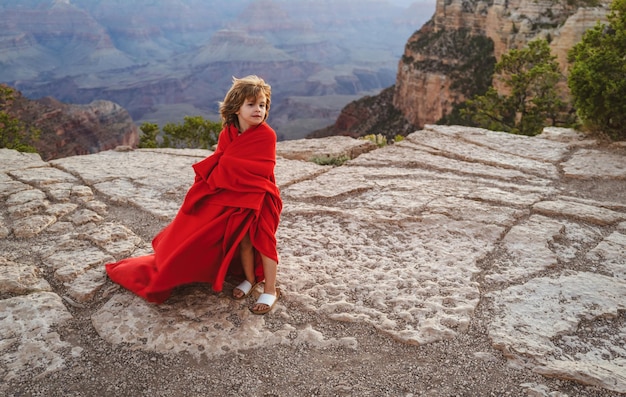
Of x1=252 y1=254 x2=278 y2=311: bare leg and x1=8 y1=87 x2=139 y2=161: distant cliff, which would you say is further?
x1=8 y1=87 x2=139 y2=161: distant cliff

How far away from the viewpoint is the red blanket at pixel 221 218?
2416 mm

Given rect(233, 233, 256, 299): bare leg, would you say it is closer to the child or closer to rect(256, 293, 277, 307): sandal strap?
the child

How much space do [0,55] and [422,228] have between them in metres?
154

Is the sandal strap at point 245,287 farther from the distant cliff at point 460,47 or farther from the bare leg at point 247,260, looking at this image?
the distant cliff at point 460,47

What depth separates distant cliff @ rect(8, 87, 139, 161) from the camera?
33.6 m

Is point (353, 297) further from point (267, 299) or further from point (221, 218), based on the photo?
point (221, 218)

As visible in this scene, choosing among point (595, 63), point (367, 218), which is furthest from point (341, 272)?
point (595, 63)

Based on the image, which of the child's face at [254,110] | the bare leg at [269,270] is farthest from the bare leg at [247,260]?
the child's face at [254,110]

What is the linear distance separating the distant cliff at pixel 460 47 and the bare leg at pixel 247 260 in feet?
87.8

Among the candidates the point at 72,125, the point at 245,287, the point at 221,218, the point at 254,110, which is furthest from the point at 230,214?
the point at 72,125

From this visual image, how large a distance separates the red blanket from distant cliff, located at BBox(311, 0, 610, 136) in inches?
1050

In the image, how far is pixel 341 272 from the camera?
9.50 feet

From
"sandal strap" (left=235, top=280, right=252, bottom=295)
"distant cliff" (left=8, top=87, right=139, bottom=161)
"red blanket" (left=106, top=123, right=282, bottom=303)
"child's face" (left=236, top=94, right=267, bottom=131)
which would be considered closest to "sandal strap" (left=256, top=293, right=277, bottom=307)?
"sandal strap" (left=235, top=280, right=252, bottom=295)

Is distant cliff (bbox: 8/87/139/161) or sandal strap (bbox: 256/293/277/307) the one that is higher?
sandal strap (bbox: 256/293/277/307)
